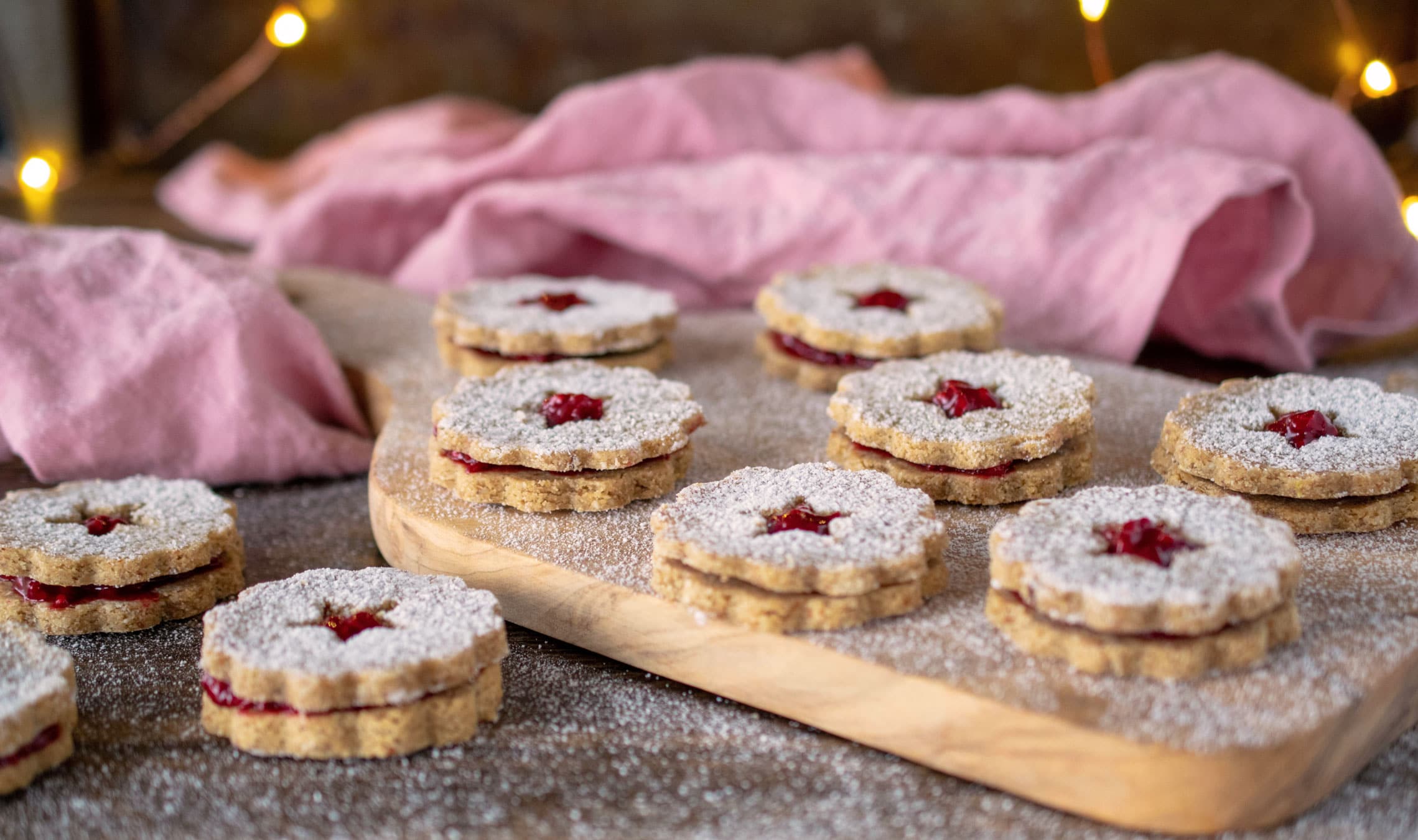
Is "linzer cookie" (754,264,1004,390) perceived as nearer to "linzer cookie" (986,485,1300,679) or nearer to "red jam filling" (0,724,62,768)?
"linzer cookie" (986,485,1300,679)

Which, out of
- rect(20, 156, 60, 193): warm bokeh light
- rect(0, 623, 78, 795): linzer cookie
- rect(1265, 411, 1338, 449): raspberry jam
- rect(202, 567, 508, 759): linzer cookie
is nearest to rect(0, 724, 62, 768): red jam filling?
rect(0, 623, 78, 795): linzer cookie

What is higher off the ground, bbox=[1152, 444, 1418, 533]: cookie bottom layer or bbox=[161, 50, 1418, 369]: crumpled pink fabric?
bbox=[161, 50, 1418, 369]: crumpled pink fabric

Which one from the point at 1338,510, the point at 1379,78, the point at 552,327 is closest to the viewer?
the point at 1338,510

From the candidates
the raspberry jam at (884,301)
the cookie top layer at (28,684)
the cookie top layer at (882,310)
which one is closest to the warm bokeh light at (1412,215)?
the cookie top layer at (882,310)

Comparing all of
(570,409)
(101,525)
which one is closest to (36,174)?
(101,525)

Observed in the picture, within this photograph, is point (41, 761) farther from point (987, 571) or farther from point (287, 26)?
point (287, 26)

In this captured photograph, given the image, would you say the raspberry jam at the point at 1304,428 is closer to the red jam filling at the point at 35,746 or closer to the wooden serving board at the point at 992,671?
the wooden serving board at the point at 992,671

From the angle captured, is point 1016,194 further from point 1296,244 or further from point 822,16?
point 822,16
